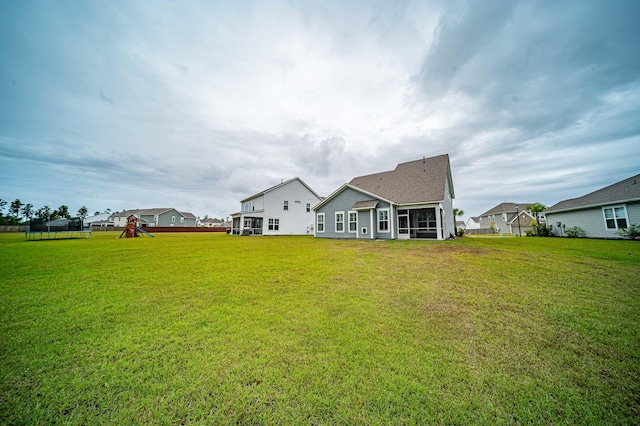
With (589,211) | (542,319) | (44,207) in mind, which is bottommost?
(542,319)

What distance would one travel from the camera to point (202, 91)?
16156mm

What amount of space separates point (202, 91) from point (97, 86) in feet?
19.7

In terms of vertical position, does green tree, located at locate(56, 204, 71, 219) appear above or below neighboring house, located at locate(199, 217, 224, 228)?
above

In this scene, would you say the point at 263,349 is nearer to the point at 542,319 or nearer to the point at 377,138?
the point at 542,319

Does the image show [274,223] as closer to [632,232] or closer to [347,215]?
[347,215]

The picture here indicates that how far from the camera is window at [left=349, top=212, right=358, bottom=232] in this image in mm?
18461

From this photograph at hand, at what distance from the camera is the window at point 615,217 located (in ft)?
51.0

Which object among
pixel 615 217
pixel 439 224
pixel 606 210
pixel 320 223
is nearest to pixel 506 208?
pixel 606 210

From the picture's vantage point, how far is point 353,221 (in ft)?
61.8

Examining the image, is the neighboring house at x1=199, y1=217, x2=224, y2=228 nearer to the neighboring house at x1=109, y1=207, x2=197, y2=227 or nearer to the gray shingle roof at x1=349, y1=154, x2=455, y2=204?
the neighboring house at x1=109, y1=207, x2=197, y2=227

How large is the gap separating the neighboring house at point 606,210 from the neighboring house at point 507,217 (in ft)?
68.3

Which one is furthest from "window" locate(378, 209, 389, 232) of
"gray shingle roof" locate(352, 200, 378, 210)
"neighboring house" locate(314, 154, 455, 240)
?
"gray shingle roof" locate(352, 200, 378, 210)

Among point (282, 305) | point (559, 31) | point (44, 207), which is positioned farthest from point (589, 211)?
point (44, 207)

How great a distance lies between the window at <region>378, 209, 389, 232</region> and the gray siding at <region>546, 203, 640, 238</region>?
16.3m
